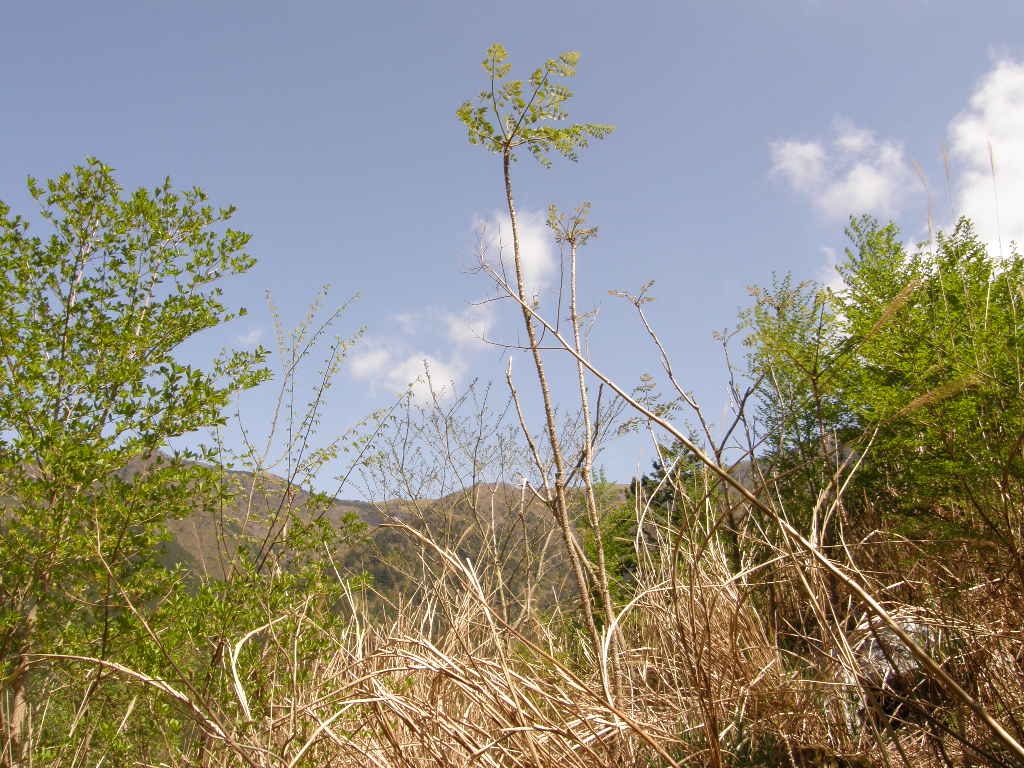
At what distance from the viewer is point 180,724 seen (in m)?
3.28

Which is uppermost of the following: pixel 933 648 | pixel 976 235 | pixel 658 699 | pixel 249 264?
pixel 976 235

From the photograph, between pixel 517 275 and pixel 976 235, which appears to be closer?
pixel 517 275

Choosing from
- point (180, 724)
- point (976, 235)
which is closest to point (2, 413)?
point (180, 724)

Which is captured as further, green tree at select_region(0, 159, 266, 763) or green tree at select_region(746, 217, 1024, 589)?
green tree at select_region(0, 159, 266, 763)

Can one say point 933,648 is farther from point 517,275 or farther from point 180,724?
point 180,724

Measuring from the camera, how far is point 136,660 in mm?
3266

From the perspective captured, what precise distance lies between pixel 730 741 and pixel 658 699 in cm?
22

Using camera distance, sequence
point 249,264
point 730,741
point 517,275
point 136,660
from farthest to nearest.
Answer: point 249,264, point 517,275, point 136,660, point 730,741

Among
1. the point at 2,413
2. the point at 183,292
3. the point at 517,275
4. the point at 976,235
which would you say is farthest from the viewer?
the point at 976,235

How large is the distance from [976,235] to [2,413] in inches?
731

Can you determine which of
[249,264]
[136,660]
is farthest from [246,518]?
[249,264]

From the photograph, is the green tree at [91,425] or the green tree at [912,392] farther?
the green tree at [91,425]

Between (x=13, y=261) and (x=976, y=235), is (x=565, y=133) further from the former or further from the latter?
(x=976, y=235)

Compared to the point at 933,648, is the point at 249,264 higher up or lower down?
higher up
